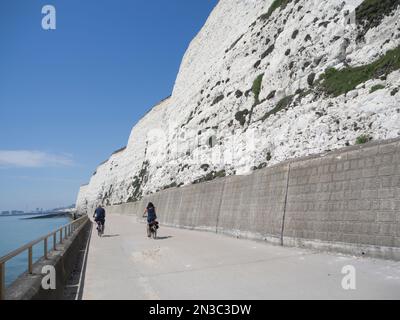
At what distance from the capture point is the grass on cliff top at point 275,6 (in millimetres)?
29502

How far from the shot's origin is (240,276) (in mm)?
8242

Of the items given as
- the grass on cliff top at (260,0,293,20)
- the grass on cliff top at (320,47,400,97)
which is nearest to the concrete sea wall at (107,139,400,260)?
the grass on cliff top at (320,47,400,97)

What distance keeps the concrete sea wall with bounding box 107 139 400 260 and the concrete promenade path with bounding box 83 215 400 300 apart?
481mm

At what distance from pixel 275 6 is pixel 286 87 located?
11.4 m

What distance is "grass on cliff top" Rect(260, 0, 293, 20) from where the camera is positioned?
29502 mm

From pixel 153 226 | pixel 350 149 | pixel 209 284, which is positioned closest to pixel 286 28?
pixel 153 226

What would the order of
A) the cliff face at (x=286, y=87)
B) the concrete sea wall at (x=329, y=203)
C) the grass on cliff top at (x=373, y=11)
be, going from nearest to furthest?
1. the concrete sea wall at (x=329, y=203)
2. the cliff face at (x=286, y=87)
3. the grass on cliff top at (x=373, y=11)

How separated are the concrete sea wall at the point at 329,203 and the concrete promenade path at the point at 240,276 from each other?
48 centimetres
